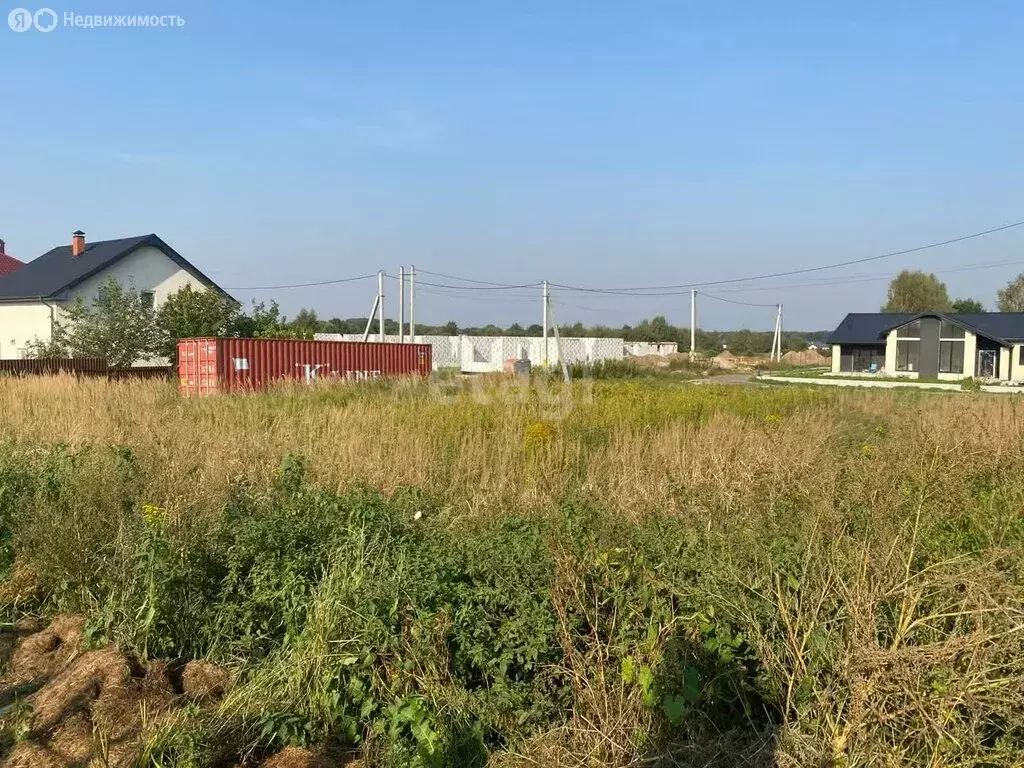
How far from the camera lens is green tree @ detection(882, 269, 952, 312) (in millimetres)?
77438

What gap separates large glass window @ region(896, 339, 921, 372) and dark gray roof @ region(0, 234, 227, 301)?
38.6 meters

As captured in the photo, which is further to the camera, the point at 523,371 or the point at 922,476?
the point at 523,371

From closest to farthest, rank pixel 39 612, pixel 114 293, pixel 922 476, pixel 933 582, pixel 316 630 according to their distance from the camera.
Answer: pixel 933 582 → pixel 316 630 → pixel 39 612 → pixel 922 476 → pixel 114 293

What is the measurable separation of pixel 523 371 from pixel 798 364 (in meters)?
48.4

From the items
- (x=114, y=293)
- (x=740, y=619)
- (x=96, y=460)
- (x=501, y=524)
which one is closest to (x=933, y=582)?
(x=740, y=619)

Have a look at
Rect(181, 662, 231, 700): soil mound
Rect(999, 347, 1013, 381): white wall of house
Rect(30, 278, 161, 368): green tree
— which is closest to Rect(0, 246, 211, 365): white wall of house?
Rect(30, 278, 161, 368): green tree

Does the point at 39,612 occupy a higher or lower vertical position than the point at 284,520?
lower

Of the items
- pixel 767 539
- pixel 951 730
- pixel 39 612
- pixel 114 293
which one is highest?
pixel 114 293

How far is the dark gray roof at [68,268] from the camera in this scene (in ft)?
109

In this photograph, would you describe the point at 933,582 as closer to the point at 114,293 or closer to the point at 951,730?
the point at 951,730

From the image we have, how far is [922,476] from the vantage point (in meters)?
6.14

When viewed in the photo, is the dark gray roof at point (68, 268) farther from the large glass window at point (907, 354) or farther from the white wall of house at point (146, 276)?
the large glass window at point (907, 354)

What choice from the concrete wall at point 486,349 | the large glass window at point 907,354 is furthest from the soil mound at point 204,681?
the large glass window at point 907,354

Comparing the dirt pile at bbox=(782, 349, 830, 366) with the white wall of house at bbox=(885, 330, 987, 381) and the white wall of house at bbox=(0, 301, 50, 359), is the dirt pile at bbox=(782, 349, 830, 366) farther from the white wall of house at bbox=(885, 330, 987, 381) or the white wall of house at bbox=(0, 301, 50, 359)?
the white wall of house at bbox=(0, 301, 50, 359)
